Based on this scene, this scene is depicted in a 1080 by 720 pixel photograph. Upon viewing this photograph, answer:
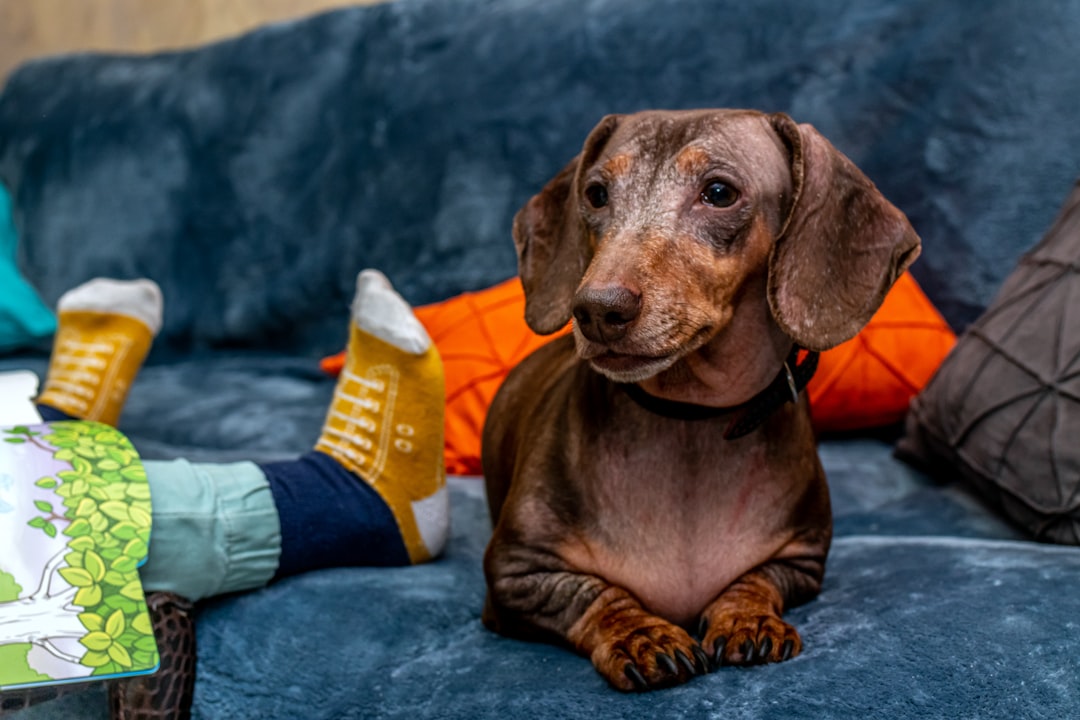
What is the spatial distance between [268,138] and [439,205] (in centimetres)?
50

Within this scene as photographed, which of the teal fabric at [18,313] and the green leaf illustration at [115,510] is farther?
the teal fabric at [18,313]

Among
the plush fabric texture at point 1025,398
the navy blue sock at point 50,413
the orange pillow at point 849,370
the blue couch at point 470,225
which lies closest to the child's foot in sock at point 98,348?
the navy blue sock at point 50,413

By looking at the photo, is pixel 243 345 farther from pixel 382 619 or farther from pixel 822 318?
pixel 822 318

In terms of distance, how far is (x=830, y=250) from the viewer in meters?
1.08

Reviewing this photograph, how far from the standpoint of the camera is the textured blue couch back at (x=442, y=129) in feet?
6.09

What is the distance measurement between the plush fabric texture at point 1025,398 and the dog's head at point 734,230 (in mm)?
394

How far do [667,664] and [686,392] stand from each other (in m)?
0.27

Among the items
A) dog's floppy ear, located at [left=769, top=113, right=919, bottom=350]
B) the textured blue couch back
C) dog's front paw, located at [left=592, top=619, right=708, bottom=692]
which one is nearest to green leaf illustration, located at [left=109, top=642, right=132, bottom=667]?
dog's front paw, located at [left=592, top=619, right=708, bottom=692]

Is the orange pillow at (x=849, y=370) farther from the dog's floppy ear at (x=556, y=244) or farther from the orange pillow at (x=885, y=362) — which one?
the dog's floppy ear at (x=556, y=244)

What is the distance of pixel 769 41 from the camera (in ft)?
6.74

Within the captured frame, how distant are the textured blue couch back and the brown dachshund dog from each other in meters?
0.83

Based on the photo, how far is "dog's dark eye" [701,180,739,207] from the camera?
3.51 feet

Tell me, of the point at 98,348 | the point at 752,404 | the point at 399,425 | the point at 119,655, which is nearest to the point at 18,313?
the point at 98,348

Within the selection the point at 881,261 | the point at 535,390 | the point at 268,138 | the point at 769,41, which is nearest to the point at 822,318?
the point at 881,261
